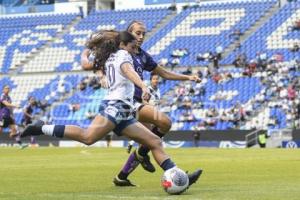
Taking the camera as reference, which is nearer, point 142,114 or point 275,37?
point 142,114

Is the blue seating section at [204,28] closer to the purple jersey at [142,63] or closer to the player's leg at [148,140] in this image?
the purple jersey at [142,63]

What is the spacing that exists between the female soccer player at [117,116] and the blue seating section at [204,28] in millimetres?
38078

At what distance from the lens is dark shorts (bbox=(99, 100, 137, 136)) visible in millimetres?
10039

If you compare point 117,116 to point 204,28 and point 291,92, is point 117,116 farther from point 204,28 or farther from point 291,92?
point 204,28

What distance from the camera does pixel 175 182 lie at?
975 centimetres

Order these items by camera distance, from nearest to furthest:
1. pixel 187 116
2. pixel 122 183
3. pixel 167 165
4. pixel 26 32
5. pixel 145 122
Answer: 1. pixel 167 165
2. pixel 122 183
3. pixel 145 122
4. pixel 187 116
5. pixel 26 32

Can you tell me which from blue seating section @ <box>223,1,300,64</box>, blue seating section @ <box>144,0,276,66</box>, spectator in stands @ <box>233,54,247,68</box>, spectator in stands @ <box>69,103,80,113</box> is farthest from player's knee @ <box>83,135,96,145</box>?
blue seating section @ <box>144,0,276,66</box>

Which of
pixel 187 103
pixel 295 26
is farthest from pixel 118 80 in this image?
pixel 295 26

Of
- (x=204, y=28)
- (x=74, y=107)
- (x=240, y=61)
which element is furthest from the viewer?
(x=204, y=28)

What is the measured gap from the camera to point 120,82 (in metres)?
10.2

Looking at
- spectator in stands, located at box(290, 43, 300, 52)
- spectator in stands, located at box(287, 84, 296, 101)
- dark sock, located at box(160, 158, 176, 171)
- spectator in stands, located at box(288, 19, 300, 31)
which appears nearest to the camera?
dark sock, located at box(160, 158, 176, 171)

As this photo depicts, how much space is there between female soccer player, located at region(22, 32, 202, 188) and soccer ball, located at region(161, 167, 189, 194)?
0.26 metres

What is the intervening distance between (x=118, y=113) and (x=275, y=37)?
38579mm

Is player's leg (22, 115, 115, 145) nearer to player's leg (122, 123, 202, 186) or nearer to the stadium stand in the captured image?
player's leg (122, 123, 202, 186)
